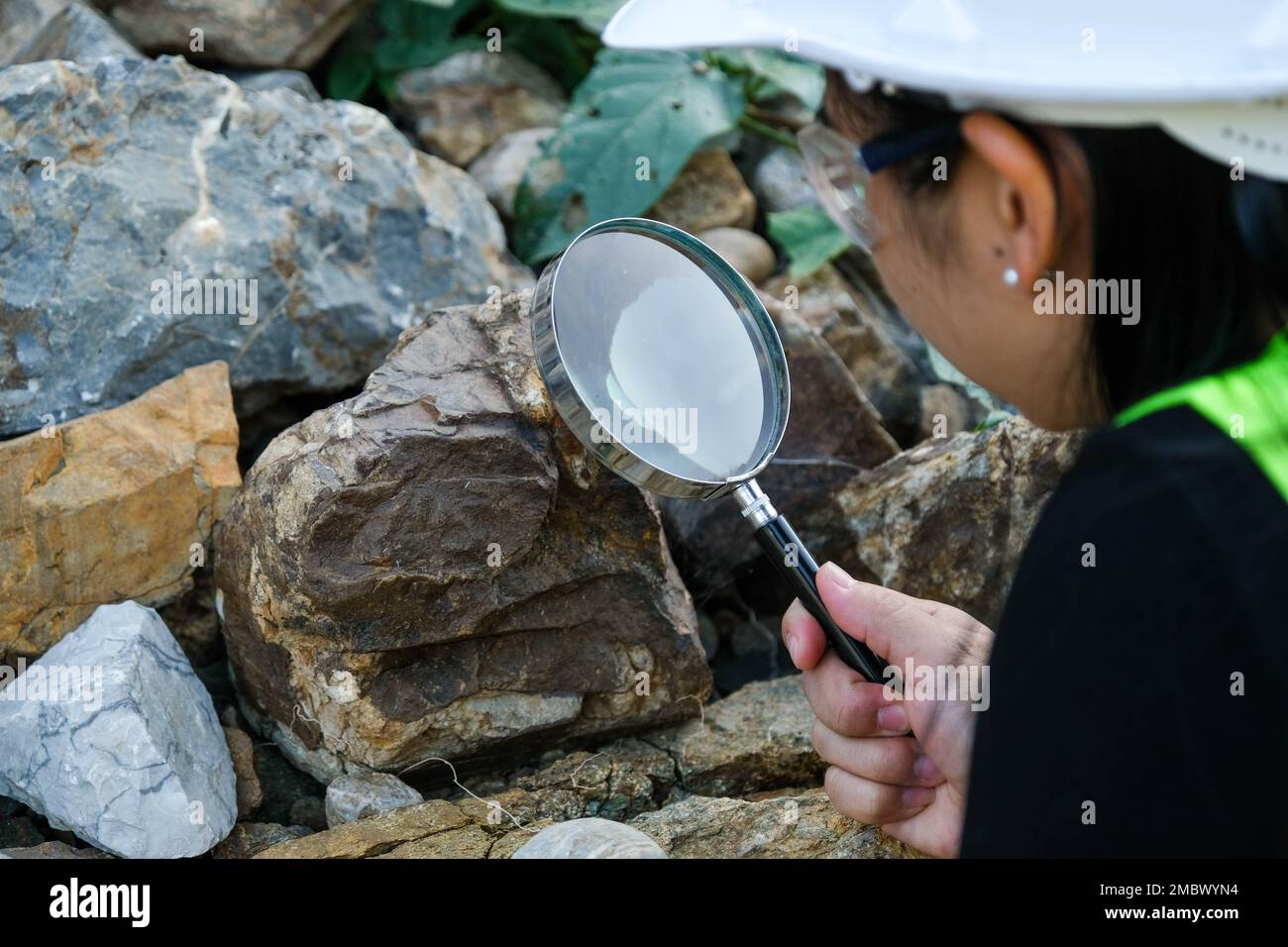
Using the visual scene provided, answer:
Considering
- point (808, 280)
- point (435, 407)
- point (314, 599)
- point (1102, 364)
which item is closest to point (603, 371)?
point (435, 407)

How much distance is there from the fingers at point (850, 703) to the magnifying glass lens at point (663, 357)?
0.36m

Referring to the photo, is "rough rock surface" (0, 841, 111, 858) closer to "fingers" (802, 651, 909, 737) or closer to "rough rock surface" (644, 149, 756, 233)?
"fingers" (802, 651, 909, 737)

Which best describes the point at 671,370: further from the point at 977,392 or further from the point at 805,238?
the point at 805,238

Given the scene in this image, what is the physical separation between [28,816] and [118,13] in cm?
271

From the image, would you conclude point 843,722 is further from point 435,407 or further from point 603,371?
point 435,407

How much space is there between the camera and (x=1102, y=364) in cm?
132

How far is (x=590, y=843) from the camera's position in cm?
183

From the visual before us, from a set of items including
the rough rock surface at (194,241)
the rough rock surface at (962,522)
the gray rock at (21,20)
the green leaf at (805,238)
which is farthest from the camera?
the green leaf at (805,238)

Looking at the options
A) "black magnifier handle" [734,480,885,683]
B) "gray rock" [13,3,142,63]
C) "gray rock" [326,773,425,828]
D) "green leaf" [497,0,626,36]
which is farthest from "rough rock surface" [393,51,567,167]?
"black magnifier handle" [734,480,885,683]

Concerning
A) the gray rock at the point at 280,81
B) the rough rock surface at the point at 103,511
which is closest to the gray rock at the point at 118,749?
the rough rock surface at the point at 103,511

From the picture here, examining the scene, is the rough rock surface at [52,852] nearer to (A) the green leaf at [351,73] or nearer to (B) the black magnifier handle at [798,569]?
(B) the black magnifier handle at [798,569]

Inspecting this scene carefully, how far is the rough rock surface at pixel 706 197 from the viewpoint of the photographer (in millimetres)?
4086

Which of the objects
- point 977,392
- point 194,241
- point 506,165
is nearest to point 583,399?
point 194,241

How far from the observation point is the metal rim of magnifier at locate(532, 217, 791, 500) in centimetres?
198
